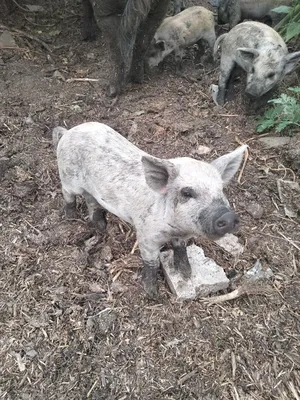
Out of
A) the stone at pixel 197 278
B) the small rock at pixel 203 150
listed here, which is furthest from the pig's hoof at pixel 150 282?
the small rock at pixel 203 150

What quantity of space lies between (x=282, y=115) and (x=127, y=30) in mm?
1693

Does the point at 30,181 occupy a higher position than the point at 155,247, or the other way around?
the point at 155,247

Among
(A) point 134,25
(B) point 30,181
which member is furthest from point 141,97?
(B) point 30,181

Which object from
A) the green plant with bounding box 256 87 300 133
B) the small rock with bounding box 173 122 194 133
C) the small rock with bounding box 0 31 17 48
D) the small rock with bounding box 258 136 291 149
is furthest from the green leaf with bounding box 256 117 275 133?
the small rock with bounding box 0 31 17 48

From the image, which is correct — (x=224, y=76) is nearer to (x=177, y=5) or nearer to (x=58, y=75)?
(x=58, y=75)

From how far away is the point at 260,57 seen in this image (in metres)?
4.45

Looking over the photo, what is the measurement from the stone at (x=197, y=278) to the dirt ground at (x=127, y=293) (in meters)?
0.08

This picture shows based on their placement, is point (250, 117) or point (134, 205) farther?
point (250, 117)

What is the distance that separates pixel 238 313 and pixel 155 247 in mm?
729

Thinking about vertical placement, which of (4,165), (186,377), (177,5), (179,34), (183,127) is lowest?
(186,377)

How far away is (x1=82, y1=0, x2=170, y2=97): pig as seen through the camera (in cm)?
404

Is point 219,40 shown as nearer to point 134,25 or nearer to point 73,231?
point 134,25

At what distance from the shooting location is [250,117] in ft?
15.6

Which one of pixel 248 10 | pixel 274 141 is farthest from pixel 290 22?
pixel 274 141
